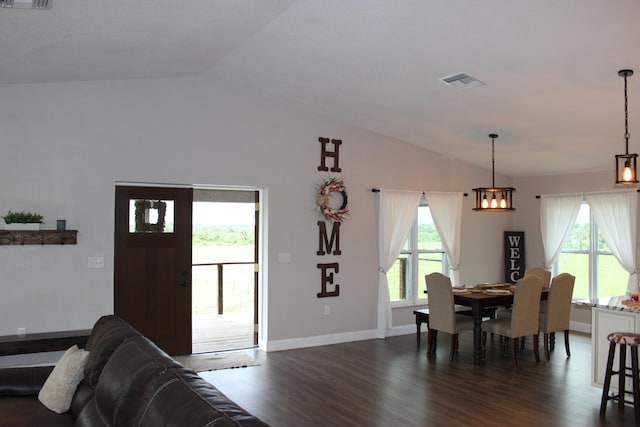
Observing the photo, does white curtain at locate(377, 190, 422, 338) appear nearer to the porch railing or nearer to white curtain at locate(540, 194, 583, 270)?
white curtain at locate(540, 194, 583, 270)

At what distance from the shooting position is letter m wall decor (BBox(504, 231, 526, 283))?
8.49m

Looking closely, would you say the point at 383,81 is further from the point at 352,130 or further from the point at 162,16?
the point at 162,16

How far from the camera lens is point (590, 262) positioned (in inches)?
301

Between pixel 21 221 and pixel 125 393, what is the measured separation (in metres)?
3.60

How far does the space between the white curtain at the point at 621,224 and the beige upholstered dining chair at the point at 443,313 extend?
97.8 inches

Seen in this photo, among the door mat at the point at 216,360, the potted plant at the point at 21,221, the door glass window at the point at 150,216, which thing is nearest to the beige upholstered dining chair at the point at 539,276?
the door mat at the point at 216,360

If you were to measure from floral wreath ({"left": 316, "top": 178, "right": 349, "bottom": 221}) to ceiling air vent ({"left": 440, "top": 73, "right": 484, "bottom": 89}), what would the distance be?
7.47 ft

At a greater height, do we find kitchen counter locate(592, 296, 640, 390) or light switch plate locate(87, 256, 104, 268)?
light switch plate locate(87, 256, 104, 268)

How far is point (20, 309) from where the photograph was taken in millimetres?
5113

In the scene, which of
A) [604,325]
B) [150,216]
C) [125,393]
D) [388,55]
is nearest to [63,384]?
[125,393]

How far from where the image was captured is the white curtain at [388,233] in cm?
728

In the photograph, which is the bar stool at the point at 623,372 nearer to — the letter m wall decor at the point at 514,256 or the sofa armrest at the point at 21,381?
the letter m wall decor at the point at 514,256

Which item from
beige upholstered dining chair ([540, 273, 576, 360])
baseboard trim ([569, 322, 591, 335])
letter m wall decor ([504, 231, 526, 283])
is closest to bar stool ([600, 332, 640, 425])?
beige upholstered dining chair ([540, 273, 576, 360])

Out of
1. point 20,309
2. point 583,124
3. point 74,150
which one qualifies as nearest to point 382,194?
→ point 583,124
